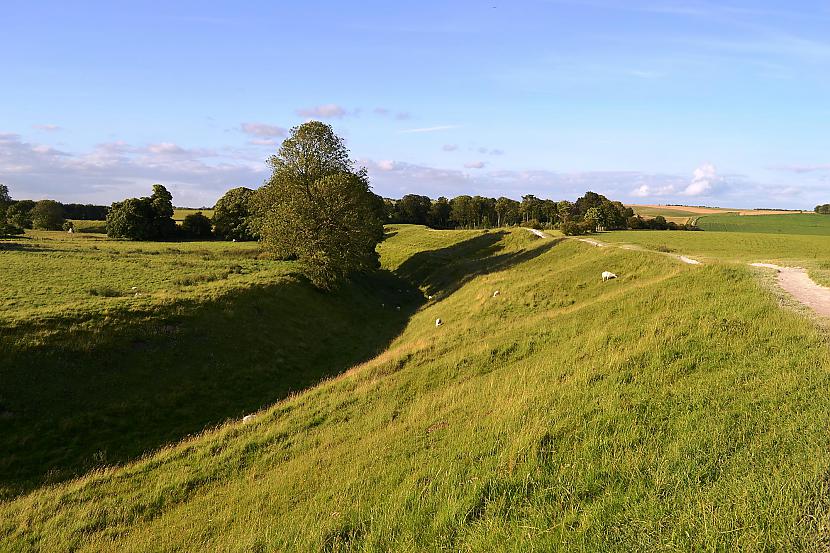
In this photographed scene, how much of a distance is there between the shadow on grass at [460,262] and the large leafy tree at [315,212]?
30.2 feet

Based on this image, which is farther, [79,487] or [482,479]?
[79,487]

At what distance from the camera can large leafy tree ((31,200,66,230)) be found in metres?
88.2

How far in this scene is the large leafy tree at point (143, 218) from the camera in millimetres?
70875

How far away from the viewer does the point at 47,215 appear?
299ft

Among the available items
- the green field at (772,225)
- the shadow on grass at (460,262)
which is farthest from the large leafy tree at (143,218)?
the green field at (772,225)

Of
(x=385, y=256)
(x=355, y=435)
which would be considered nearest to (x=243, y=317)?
(x=355, y=435)

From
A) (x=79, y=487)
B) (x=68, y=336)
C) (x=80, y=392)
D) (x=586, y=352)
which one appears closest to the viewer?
(x=79, y=487)

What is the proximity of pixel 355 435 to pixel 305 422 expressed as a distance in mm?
2776

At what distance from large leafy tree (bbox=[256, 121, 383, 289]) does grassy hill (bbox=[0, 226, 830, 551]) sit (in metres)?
19.1

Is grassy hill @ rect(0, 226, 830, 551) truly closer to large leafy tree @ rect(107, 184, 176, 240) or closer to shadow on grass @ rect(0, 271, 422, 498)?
shadow on grass @ rect(0, 271, 422, 498)

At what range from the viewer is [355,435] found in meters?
11.9

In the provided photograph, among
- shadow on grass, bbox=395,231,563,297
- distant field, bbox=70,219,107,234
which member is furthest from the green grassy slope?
distant field, bbox=70,219,107,234

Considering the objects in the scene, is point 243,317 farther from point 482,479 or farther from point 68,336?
point 482,479

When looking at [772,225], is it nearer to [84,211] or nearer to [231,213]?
[231,213]
